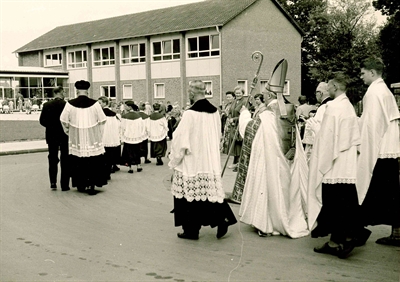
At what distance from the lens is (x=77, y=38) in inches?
1997

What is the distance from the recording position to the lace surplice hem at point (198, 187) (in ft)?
22.5

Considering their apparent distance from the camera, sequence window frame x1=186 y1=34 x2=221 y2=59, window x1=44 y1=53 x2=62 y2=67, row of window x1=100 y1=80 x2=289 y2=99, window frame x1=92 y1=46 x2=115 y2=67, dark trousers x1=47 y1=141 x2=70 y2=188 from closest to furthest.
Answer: dark trousers x1=47 y1=141 x2=70 y2=188 < window frame x1=186 y1=34 x2=221 y2=59 < row of window x1=100 y1=80 x2=289 y2=99 < window frame x1=92 y1=46 x2=115 y2=67 < window x1=44 y1=53 x2=62 y2=67

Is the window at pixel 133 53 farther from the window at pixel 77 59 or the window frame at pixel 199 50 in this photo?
the window at pixel 77 59

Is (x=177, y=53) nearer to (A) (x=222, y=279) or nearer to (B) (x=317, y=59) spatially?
(B) (x=317, y=59)

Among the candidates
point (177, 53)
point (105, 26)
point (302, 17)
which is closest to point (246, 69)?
point (177, 53)

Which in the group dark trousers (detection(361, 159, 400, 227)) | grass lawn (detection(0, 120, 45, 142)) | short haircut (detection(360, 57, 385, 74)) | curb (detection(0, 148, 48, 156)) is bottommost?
curb (detection(0, 148, 48, 156))

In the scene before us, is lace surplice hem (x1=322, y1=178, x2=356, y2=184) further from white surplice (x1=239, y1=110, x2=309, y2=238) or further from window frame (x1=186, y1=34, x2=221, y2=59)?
window frame (x1=186, y1=34, x2=221, y2=59)

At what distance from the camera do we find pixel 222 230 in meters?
6.96

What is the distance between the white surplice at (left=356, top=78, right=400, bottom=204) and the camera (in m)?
6.35

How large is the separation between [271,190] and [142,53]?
39.4 metres

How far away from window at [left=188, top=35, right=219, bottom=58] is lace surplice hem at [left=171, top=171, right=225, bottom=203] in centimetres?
3308

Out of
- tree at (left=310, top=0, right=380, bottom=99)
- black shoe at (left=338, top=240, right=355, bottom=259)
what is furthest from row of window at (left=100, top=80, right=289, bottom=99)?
black shoe at (left=338, top=240, right=355, bottom=259)

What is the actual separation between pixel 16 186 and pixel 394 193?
27.7 feet

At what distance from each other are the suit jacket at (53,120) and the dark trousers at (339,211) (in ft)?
22.3
